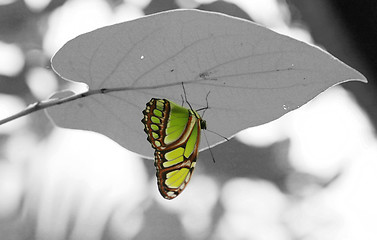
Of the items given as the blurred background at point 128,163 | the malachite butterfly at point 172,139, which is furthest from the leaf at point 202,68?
the blurred background at point 128,163

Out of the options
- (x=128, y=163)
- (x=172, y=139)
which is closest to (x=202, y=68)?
(x=172, y=139)

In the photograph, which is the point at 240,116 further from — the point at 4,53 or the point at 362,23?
the point at 4,53

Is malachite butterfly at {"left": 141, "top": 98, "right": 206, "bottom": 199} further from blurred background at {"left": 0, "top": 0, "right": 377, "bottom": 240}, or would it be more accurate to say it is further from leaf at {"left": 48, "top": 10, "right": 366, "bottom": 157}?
blurred background at {"left": 0, "top": 0, "right": 377, "bottom": 240}

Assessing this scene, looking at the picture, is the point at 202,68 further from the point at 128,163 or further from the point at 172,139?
the point at 128,163

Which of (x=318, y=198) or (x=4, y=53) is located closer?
(x=4, y=53)

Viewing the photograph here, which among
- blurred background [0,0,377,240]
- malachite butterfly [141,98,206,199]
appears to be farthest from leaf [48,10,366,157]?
blurred background [0,0,377,240]

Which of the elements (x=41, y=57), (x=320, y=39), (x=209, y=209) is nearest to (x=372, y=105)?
(x=320, y=39)
